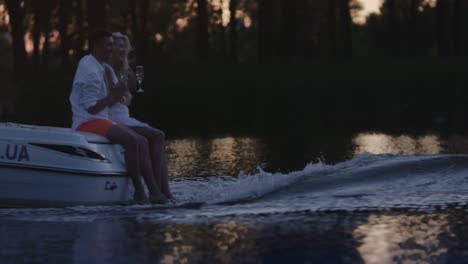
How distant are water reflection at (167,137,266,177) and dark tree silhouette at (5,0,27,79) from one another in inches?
859

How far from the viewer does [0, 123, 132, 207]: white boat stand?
408 inches

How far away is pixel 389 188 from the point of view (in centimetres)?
1160

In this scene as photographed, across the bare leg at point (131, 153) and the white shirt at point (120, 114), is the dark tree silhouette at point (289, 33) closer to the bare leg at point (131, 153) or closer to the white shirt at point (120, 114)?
the white shirt at point (120, 114)

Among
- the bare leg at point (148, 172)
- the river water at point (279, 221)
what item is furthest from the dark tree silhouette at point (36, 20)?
the bare leg at point (148, 172)

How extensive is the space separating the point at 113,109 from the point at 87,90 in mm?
407

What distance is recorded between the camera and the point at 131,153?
35.7ft

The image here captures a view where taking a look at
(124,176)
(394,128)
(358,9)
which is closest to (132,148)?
(124,176)

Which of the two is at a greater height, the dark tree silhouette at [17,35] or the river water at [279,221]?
the dark tree silhouette at [17,35]

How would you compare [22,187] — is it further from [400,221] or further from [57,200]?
[400,221]

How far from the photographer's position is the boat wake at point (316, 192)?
10.3 metres

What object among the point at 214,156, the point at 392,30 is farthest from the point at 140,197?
the point at 392,30

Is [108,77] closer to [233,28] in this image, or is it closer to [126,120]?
[126,120]

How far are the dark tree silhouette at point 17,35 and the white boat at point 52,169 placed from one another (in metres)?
32.3

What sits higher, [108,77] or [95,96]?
[108,77]
